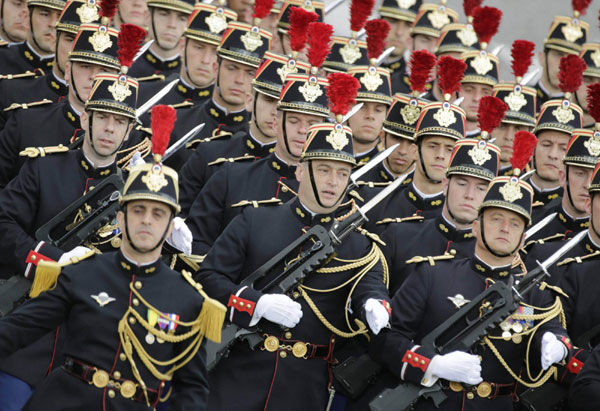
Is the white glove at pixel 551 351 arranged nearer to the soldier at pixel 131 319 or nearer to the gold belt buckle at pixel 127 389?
the soldier at pixel 131 319

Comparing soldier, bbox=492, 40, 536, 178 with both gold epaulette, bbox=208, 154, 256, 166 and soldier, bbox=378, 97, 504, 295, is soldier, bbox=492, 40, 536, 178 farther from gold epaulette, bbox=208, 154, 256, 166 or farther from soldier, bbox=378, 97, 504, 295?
gold epaulette, bbox=208, 154, 256, 166

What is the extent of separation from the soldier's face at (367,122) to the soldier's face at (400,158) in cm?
19

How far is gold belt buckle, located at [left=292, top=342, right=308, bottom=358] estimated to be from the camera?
30.2 feet

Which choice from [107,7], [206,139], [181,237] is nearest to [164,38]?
[107,7]

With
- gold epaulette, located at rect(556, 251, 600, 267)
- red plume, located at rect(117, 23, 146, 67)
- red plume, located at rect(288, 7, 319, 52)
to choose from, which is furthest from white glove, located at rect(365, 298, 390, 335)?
red plume, located at rect(288, 7, 319, 52)

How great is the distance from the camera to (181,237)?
9.55 meters

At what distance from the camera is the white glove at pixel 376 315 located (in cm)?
884

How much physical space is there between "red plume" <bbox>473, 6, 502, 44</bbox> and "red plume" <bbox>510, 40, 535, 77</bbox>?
50.7 inches

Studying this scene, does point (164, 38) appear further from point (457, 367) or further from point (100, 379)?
point (100, 379)

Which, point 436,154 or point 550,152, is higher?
point 436,154

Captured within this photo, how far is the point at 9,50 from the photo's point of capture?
12766 mm

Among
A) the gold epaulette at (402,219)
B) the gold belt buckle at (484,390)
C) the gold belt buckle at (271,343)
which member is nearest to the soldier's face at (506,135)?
the gold epaulette at (402,219)

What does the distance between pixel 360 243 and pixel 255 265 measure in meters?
0.78

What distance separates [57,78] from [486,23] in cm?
459
